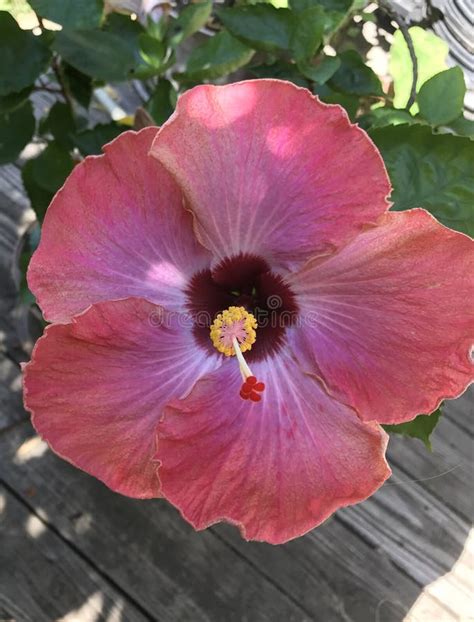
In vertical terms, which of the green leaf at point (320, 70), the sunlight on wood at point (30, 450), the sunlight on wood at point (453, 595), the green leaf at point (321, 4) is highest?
the green leaf at point (321, 4)

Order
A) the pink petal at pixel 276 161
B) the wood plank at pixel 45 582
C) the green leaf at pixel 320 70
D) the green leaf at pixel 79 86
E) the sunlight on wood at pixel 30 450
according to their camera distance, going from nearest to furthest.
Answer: the pink petal at pixel 276 161 → the green leaf at pixel 320 70 → the green leaf at pixel 79 86 → the wood plank at pixel 45 582 → the sunlight on wood at pixel 30 450

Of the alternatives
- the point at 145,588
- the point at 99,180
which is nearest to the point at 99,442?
the point at 99,180

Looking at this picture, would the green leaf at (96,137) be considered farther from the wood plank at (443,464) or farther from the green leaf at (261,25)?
the wood plank at (443,464)

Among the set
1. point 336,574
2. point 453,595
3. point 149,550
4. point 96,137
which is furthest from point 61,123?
point 453,595

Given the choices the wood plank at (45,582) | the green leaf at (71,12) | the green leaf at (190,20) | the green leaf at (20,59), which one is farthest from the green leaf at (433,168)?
the wood plank at (45,582)

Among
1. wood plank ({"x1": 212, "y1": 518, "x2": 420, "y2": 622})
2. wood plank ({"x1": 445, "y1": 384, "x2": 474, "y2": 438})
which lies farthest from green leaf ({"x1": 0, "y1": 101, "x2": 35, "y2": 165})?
wood plank ({"x1": 445, "y1": 384, "x2": 474, "y2": 438})

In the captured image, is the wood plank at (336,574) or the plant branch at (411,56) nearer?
A: the plant branch at (411,56)

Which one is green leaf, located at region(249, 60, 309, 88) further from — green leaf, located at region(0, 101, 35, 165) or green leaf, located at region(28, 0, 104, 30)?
green leaf, located at region(0, 101, 35, 165)

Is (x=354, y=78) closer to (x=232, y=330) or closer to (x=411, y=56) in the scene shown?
(x=411, y=56)

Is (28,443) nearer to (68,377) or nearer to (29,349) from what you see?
(29,349)
